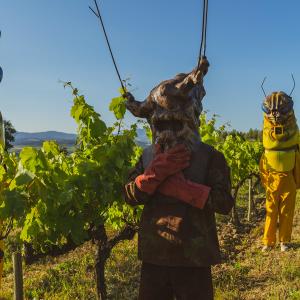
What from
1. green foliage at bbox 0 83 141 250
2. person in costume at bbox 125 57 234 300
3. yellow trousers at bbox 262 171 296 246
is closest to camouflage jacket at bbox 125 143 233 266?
person in costume at bbox 125 57 234 300

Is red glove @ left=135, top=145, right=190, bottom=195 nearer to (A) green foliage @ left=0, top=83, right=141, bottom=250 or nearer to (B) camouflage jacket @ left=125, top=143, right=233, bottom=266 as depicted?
(B) camouflage jacket @ left=125, top=143, right=233, bottom=266

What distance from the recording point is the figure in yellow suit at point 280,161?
5.50m

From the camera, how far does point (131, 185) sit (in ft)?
8.57

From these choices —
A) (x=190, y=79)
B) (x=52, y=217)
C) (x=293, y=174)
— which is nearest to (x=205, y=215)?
(x=190, y=79)

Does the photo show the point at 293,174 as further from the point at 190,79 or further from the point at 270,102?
the point at 190,79

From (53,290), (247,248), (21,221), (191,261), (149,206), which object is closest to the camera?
(191,261)

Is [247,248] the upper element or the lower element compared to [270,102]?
lower

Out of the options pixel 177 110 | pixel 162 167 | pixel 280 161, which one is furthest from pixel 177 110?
pixel 280 161

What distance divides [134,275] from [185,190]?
3349 mm

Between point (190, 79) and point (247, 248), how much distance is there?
4608 mm

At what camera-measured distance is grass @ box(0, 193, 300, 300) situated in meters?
4.65

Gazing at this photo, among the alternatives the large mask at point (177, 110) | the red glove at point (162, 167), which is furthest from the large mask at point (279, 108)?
the red glove at point (162, 167)

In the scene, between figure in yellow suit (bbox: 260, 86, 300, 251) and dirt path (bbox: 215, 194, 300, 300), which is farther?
figure in yellow suit (bbox: 260, 86, 300, 251)

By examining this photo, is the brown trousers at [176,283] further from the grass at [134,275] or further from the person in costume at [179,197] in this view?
the grass at [134,275]
